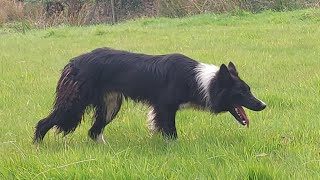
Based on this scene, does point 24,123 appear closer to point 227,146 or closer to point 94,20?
point 227,146

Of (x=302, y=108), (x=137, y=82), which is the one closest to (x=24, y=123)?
(x=137, y=82)

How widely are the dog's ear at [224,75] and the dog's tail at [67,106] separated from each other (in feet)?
4.40

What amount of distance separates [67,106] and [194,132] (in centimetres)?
131

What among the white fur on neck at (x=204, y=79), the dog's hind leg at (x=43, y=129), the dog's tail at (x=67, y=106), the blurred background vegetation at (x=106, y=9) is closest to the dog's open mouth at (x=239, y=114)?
the white fur on neck at (x=204, y=79)

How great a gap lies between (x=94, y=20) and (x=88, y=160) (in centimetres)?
1911

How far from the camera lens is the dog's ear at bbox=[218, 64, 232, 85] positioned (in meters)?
4.89

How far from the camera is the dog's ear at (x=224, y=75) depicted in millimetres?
4895

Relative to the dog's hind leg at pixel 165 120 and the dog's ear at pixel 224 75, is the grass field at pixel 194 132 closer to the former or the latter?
the dog's hind leg at pixel 165 120

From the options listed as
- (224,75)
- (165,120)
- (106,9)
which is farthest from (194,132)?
(106,9)

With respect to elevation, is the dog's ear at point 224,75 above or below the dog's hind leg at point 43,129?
above

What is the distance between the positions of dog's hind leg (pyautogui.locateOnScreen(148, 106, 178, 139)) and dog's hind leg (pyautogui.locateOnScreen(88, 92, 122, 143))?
547 millimetres

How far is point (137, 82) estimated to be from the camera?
5.13 m

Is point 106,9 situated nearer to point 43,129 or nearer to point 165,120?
point 43,129

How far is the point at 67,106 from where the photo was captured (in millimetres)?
5141
